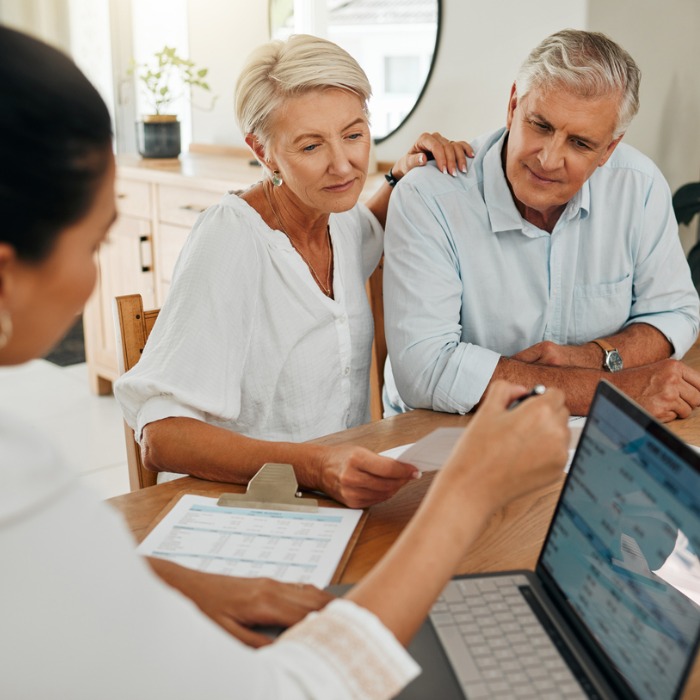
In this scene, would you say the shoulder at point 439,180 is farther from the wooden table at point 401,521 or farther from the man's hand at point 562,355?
the wooden table at point 401,521

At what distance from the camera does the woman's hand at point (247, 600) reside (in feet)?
2.83

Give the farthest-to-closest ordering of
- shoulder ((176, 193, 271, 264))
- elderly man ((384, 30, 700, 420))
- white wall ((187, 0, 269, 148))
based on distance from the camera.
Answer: white wall ((187, 0, 269, 148)), elderly man ((384, 30, 700, 420)), shoulder ((176, 193, 271, 264))

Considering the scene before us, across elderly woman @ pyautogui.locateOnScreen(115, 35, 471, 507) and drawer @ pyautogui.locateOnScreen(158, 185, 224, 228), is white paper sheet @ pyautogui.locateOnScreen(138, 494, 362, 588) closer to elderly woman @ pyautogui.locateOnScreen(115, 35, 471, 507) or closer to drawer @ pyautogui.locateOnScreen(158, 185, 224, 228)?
elderly woman @ pyautogui.locateOnScreen(115, 35, 471, 507)

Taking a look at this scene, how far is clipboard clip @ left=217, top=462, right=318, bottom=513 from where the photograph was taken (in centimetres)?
114

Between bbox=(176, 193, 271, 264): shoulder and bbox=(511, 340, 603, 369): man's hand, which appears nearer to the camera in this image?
bbox=(176, 193, 271, 264): shoulder

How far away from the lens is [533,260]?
1716mm

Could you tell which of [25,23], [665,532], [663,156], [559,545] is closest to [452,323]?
[559,545]

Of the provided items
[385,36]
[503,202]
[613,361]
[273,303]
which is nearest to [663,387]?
[613,361]

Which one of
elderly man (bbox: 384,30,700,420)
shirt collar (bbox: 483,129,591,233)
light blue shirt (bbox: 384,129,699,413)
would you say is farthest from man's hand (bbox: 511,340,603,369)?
shirt collar (bbox: 483,129,591,233)

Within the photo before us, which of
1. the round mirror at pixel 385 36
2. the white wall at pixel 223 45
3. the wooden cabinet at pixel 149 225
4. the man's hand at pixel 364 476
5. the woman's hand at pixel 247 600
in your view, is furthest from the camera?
the white wall at pixel 223 45

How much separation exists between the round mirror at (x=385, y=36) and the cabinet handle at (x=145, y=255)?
1039 mm

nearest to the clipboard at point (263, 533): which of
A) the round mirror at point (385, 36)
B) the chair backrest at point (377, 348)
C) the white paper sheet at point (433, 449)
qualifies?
the white paper sheet at point (433, 449)

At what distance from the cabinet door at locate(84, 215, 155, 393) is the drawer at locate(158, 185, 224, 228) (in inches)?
6.5

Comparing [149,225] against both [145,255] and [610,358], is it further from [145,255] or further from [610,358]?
[610,358]
